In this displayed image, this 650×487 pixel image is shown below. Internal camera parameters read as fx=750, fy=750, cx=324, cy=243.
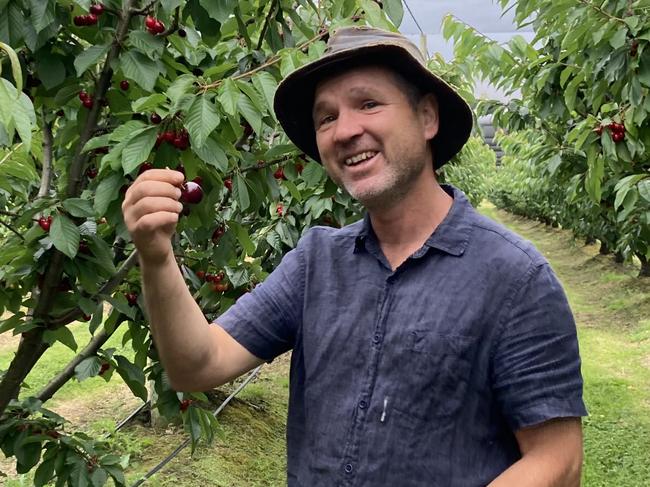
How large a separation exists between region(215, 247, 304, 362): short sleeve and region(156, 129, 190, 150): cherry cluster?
0.44 meters

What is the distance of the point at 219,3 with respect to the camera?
1.65m

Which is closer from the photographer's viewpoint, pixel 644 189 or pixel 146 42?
pixel 146 42

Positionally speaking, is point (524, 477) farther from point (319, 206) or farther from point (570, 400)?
point (319, 206)

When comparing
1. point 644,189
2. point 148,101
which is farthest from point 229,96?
point 644,189

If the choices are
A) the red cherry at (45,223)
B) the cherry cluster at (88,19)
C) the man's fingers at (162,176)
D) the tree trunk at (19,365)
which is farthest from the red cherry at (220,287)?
the man's fingers at (162,176)

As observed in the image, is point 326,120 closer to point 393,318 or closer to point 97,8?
point 393,318

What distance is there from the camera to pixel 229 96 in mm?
1619

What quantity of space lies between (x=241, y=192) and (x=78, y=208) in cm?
45

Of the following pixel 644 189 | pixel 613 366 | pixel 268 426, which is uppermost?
pixel 644 189

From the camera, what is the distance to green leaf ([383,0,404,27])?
1.80m

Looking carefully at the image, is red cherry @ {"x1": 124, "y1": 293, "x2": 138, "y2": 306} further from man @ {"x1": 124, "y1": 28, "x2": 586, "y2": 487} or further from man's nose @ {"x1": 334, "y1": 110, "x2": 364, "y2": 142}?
man's nose @ {"x1": 334, "y1": 110, "x2": 364, "y2": 142}

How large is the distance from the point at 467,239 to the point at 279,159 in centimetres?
101

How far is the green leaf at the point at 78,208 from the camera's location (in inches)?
73.7

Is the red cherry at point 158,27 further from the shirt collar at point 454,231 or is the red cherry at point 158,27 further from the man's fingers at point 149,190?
the shirt collar at point 454,231
